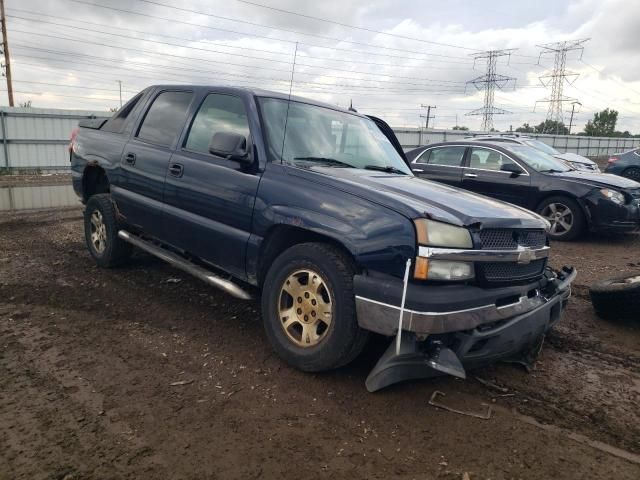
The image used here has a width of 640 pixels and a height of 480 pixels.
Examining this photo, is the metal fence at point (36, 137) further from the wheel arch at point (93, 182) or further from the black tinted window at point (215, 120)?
the black tinted window at point (215, 120)

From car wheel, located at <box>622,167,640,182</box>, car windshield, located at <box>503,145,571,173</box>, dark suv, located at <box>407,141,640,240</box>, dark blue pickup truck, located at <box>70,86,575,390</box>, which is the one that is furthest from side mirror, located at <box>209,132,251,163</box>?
car wheel, located at <box>622,167,640,182</box>

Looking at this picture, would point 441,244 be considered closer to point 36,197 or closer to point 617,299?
point 617,299

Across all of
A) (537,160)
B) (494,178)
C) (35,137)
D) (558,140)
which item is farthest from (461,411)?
(558,140)

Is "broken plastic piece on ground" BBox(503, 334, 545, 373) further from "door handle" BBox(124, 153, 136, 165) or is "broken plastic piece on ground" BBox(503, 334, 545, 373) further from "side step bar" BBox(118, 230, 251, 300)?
"door handle" BBox(124, 153, 136, 165)

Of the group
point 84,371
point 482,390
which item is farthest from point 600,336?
point 84,371

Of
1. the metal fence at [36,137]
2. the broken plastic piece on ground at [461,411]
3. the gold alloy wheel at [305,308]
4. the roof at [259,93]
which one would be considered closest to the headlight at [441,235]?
the gold alloy wheel at [305,308]

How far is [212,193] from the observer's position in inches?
154

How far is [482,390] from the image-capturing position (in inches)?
130

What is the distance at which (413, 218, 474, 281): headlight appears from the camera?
281 cm

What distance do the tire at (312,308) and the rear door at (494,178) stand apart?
6.44 metres

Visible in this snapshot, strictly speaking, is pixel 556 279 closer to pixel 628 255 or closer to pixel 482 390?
pixel 482 390

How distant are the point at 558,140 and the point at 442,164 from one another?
33.2m

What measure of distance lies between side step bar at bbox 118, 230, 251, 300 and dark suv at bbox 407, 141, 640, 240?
5183 millimetres

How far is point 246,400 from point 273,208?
4.09 feet
